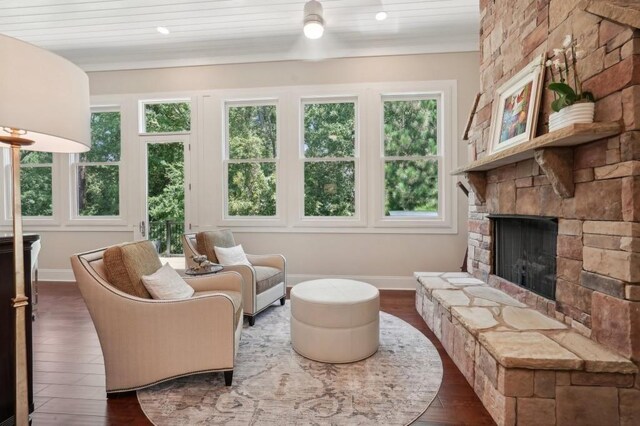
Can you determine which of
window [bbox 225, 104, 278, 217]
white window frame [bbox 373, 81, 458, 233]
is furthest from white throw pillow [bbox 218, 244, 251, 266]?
white window frame [bbox 373, 81, 458, 233]

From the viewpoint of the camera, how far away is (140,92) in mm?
4512

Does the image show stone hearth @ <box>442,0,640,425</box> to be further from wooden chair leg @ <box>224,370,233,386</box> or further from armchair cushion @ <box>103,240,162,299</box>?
armchair cushion @ <box>103,240,162,299</box>

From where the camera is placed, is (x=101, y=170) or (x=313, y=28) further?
(x=101, y=170)

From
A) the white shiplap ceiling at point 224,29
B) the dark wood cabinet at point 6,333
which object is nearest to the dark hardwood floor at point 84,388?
the dark wood cabinet at point 6,333

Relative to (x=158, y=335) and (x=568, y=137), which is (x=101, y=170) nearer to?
(x=158, y=335)

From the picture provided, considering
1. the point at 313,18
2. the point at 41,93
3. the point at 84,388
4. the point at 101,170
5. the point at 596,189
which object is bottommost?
the point at 84,388

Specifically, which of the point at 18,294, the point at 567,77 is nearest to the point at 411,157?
the point at 567,77

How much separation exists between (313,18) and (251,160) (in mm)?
1968

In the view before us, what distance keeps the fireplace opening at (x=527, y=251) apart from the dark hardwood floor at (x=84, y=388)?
0.84 metres

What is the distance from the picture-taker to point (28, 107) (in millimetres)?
1114

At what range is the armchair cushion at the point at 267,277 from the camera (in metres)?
3.04

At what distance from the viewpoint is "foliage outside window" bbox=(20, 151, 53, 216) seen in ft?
15.4

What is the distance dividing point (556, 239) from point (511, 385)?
1034 millimetres

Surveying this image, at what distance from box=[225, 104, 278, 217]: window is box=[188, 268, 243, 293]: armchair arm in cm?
198
